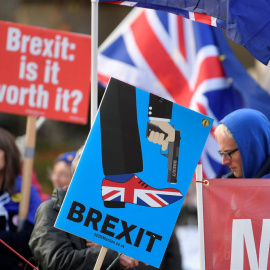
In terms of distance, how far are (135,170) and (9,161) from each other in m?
1.75

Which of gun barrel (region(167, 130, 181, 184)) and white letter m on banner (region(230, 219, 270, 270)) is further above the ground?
gun barrel (region(167, 130, 181, 184))

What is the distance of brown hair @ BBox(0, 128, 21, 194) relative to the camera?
482cm

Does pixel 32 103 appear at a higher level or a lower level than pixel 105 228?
higher

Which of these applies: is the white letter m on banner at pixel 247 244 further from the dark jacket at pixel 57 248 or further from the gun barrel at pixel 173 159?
the dark jacket at pixel 57 248

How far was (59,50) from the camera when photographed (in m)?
5.36

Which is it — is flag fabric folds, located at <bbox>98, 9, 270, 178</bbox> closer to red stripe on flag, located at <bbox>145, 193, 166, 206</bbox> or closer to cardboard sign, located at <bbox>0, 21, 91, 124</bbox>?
cardboard sign, located at <bbox>0, 21, 91, 124</bbox>

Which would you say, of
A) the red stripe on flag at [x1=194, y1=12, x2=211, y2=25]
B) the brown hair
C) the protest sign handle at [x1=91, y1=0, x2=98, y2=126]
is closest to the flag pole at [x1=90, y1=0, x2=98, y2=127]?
the protest sign handle at [x1=91, y1=0, x2=98, y2=126]

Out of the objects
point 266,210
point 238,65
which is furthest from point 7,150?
point 238,65

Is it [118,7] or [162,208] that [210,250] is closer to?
[162,208]

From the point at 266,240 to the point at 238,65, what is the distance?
→ 322cm

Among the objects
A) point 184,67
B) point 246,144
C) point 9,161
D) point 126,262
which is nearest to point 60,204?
point 126,262

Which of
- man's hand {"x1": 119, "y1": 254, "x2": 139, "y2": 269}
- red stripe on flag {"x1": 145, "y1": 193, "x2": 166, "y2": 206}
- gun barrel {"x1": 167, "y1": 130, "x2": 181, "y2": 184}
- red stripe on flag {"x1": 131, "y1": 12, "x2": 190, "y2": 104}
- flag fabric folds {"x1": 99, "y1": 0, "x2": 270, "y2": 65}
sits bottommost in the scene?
man's hand {"x1": 119, "y1": 254, "x2": 139, "y2": 269}

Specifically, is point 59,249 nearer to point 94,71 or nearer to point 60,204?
point 60,204

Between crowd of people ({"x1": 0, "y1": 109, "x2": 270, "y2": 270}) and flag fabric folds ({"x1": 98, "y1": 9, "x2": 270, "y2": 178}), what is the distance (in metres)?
1.88
